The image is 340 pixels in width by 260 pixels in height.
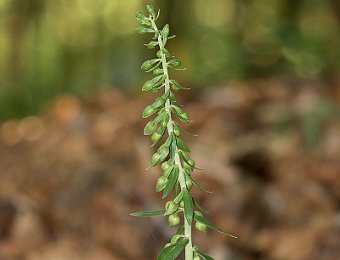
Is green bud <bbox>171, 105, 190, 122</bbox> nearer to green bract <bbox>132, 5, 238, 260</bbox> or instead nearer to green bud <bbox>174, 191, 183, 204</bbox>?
green bract <bbox>132, 5, 238, 260</bbox>

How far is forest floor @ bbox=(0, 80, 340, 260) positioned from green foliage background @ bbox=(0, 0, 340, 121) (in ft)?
9.62

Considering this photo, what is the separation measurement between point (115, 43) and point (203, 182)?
376 inches

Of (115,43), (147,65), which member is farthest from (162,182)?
(115,43)

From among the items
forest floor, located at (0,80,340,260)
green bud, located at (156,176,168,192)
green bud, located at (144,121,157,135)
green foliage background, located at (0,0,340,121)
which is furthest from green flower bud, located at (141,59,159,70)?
green foliage background, located at (0,0,340,121)

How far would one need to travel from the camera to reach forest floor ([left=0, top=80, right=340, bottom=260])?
3.41 m

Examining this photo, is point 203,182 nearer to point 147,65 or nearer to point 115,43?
point 147,65

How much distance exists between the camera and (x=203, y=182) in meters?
4.01

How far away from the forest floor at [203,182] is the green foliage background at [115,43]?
115 inches

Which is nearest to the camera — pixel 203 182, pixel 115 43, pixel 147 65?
pixel 147 65

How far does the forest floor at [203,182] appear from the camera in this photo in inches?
134

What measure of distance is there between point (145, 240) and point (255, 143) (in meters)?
1.34

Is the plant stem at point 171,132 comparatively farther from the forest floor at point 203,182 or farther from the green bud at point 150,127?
the forest floor at point 203,182

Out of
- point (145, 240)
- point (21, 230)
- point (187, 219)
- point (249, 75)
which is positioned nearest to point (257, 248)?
point (145, 240)

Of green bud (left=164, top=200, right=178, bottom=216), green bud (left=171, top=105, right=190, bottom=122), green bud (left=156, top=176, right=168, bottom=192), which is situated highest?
green bud (left=171, top=105, right=190, bottom=122)
